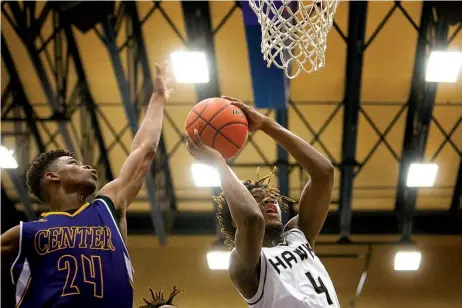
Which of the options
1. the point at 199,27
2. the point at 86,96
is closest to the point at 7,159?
the point at 86,96

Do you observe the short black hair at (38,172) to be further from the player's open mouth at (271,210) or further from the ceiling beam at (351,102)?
the ceiling beam at (351,102)

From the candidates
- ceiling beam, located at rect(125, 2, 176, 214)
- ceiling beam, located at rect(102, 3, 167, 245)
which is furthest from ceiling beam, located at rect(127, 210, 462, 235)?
ceiling beam, located at rect(102, 3, 167, 245)

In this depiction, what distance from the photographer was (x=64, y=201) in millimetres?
2814

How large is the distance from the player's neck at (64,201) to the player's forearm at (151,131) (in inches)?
15.5

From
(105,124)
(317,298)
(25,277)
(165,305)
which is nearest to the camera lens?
(25,277)

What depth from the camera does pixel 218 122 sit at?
3162 mm

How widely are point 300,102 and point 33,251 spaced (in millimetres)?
7493

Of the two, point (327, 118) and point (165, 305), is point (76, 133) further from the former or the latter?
point (165, 305)

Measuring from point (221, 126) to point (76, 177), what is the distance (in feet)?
2.51

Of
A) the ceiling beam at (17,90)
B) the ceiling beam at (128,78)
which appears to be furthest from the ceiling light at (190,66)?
the ceiling beam at (17,90)

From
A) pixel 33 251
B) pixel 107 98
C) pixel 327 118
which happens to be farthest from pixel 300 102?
pixel 33 251

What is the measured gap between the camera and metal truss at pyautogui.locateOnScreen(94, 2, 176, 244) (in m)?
8.09

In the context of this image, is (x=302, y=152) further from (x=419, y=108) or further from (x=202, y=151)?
(x=419, y=108)

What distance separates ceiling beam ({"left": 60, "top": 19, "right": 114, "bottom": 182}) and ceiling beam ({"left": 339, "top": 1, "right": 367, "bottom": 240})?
12.6ft
